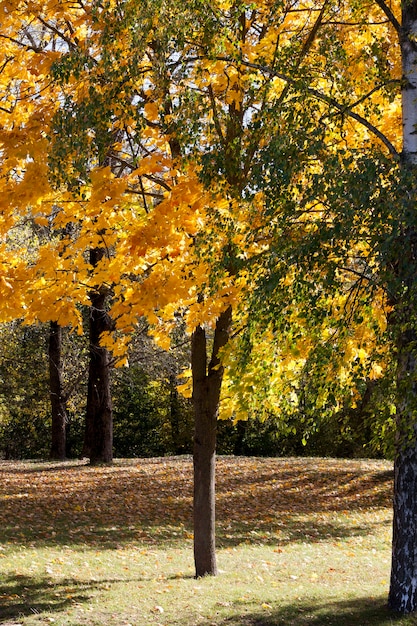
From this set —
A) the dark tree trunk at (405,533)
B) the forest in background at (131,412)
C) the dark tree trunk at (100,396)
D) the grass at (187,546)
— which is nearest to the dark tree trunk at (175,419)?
the forest in background at (131,412)

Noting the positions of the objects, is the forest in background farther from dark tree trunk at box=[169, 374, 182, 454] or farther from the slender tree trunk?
the slender tree trunk

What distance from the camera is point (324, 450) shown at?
99.5 feet

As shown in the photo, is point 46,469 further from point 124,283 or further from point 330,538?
point 124,283

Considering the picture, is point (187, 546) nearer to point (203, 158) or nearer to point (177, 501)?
point (177, 501)

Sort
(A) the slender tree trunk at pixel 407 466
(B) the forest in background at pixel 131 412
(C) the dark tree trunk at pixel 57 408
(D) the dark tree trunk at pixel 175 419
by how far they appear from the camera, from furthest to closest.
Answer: (D) the dark tree trunk at pixel 175 419 < (B) the forest in background at pixel 131 412 < (C) the dark tree trunk at pixel 57 408 < (A) the slender tree trunk at pixel 407 466

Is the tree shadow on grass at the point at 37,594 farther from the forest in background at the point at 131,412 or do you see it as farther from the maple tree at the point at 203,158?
the forest in background at the point at 131,412

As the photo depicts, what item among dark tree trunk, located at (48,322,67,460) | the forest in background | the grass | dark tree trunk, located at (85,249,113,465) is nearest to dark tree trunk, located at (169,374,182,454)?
the forest in background

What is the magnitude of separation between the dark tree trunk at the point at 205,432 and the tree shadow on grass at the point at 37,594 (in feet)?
4.23

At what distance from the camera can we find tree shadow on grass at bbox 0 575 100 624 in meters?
7.81

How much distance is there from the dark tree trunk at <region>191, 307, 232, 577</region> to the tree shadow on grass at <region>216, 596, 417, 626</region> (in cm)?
140

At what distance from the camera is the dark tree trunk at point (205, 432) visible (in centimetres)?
924

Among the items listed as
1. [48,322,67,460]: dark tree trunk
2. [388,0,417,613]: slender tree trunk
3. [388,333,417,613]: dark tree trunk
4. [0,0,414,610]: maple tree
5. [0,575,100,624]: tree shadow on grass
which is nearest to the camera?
[0,0,414,610]: maple tree

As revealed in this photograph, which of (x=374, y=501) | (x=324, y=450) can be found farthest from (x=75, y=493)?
(x=324, y=450)

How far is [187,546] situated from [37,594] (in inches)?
137
